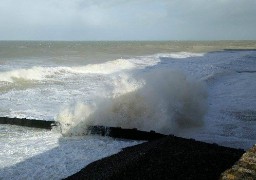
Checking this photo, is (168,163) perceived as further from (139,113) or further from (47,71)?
(47,71)

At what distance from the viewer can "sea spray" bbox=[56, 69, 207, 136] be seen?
1294 centimetres

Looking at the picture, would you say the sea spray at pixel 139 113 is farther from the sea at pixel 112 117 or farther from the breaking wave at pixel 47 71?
the breaking wave at pixel 47 71

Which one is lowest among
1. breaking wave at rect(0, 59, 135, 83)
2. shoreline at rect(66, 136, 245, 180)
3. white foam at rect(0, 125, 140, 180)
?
white foam at rect(0, 125, 140, 180)

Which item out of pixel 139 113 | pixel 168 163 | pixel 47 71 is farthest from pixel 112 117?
pixel 47 71

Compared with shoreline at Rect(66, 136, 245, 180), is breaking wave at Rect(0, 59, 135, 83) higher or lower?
lower

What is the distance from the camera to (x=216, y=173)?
682 cm

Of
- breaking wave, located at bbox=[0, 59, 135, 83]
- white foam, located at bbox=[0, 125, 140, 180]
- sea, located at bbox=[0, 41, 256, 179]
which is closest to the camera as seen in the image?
white foam, located at bbox=[0, 125, 140, 180]

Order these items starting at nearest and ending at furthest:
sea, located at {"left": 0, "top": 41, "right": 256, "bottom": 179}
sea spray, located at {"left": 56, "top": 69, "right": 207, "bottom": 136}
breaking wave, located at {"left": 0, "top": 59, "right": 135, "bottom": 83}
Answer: sea, located at {"left": 0, "top": 41, "right": 256, "bottom": 179}
sea spray, located at {"left": 56, "top": 69, "right": 207, "bottom": 136}
breaking wave, located at {"left": 0, "top": 59, "right": 135, "bottom": 83}

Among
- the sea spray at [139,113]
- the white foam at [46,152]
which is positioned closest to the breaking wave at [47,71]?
the sea spray at [139,113]

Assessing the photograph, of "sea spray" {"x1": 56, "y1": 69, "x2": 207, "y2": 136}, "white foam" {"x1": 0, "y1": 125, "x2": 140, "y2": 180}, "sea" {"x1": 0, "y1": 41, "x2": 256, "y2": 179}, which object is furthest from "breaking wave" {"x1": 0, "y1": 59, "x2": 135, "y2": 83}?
"white foam" {"x1": 0, "y1": 125, "x2": 140, "y2": 180}

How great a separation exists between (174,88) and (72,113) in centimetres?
721

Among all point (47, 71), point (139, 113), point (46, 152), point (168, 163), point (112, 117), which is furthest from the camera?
point (47, 71)

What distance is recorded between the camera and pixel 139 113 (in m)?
14.0

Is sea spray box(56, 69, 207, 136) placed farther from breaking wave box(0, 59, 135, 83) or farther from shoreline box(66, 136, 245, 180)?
breaking wave box(0, 59, 135, 83)
